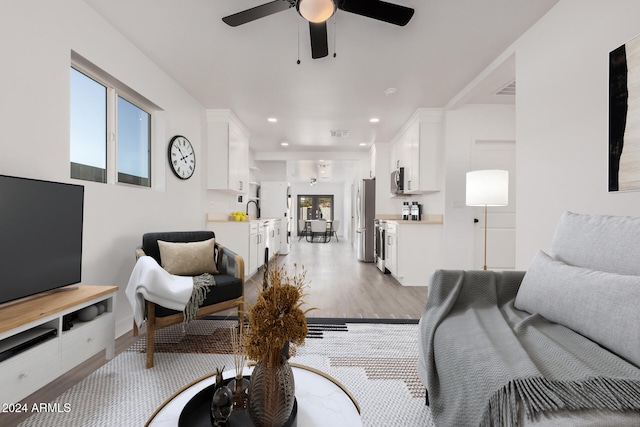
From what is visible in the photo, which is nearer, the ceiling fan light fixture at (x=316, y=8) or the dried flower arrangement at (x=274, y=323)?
the dried flower arrangement at (x=274, y=323)

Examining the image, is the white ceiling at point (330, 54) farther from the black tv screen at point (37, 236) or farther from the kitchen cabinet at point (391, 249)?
the kitchen cabinet at point (391, 249)

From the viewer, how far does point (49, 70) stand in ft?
5.97

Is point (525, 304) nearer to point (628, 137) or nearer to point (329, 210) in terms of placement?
point (628, 137)

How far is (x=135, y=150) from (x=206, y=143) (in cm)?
129

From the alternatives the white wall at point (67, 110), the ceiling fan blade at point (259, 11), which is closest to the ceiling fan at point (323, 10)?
Result: the ceiling fan blade at point (259, 11)

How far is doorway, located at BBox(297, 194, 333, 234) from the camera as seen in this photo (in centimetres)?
1362

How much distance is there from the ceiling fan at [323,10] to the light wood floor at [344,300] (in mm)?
1604

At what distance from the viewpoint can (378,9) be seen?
69.0 inches

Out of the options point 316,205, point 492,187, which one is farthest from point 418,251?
point 316,205

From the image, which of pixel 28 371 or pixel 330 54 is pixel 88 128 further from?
pixel 330 54

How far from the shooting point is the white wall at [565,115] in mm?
1727

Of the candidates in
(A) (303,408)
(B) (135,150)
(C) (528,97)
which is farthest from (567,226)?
(B) (135,150)

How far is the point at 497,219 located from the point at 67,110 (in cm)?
455

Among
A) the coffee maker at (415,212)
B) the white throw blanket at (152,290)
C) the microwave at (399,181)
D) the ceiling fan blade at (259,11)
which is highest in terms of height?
the ceiling fan blade at (259,11)
